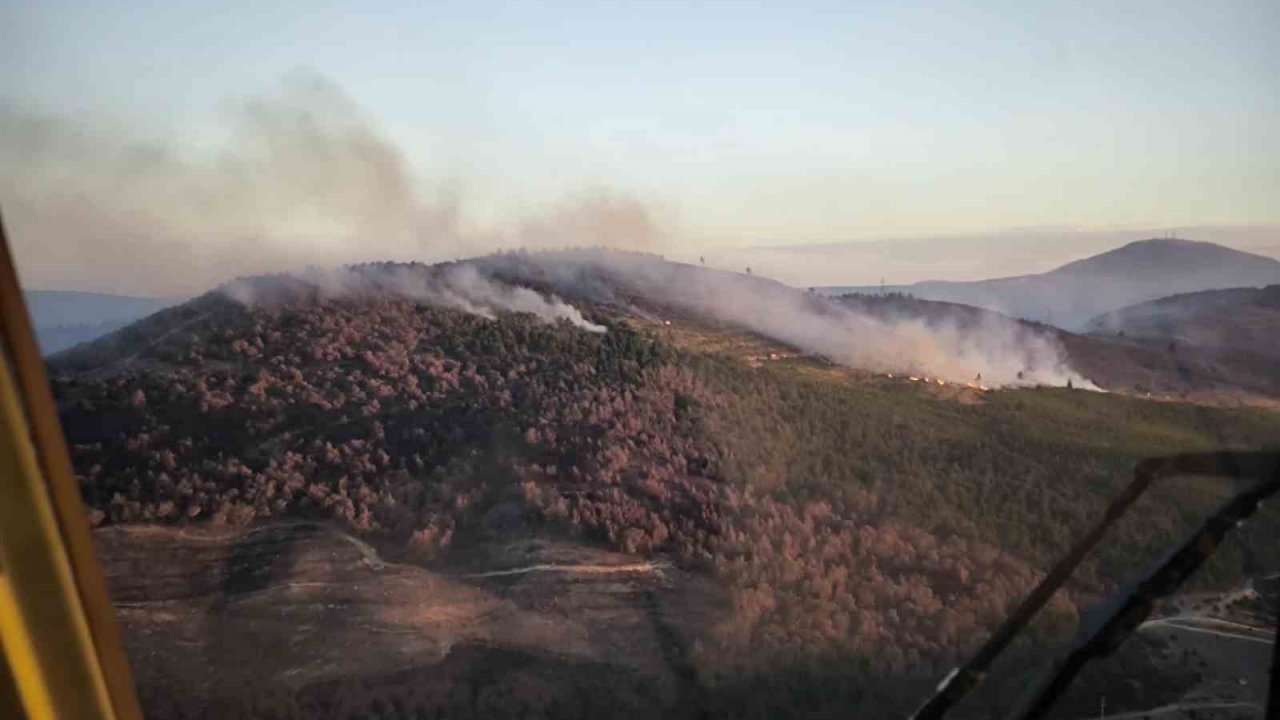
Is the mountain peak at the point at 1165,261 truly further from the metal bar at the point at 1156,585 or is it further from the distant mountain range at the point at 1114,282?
the metal bar at the point at 1156,585

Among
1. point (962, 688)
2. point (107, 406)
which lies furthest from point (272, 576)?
point (962, 688)

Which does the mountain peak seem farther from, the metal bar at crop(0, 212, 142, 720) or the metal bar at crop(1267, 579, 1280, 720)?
the metal bar at crop(0, 212, 142, 720)

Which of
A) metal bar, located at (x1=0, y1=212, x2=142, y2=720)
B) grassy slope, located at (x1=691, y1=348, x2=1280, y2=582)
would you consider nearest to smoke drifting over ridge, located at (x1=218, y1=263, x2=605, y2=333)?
grassy slope, located at (x1=691, y1=348, x2=1280, y2=582)

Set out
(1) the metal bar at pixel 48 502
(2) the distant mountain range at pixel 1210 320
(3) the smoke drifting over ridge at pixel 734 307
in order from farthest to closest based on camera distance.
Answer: (3) the smoke drifting over ridge at pixel 734 307, (2) the distant mountain range at pixel 1210 320, (1) the metal bar at pixel 48 502

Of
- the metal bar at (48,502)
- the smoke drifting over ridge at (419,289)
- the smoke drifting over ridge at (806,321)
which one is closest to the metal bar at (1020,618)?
the smoke drifting over ridge at (806,321)

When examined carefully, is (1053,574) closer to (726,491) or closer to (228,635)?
(726,491)
